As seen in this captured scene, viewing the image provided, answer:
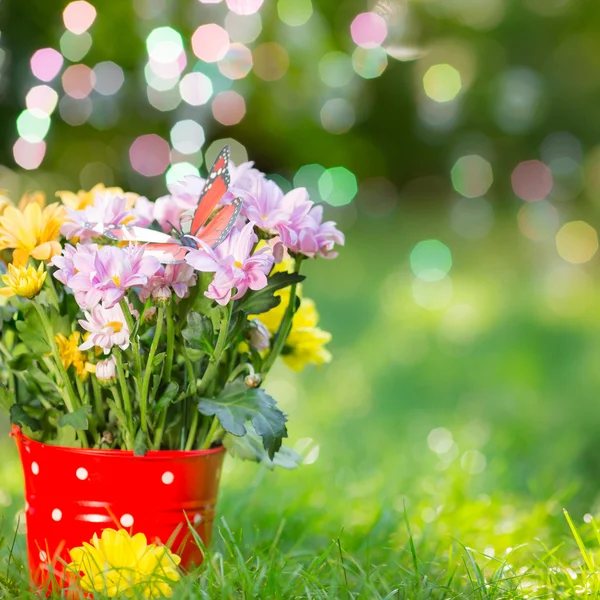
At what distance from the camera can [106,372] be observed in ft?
2.82

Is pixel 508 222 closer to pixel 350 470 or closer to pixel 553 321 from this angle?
pixel 553 321

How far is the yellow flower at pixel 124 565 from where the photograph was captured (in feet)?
2.85

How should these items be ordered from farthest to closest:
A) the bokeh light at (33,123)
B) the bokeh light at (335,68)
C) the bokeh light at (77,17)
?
the bokeh light at (335,68)
the bokeh light at (33,123)
the bokeh light at (77,17)

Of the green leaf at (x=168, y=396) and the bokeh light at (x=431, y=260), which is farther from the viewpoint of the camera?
the bokeh light at (x=431, y=260)

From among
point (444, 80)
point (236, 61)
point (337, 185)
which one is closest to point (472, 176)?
point (337, 185)

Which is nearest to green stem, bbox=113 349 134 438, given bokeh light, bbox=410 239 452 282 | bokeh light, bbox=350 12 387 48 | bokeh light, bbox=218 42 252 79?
bokeh light, bbox=218 42 252 79

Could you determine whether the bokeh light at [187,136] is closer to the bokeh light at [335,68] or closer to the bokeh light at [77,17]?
the bokeh light at [335,68]

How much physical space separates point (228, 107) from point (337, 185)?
228cm

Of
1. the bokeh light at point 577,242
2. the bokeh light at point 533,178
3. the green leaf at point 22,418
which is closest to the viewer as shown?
the green leaf at point 22,418

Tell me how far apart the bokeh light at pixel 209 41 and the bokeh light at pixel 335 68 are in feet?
1.49

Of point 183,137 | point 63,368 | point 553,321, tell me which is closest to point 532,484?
point 63,368

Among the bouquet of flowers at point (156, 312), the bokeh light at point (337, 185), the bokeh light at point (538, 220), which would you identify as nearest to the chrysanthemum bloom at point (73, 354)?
the bouquet of flowers at point (156, 312)

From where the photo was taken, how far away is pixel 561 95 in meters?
5.52

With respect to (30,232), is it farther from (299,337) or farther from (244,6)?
(244,6)
